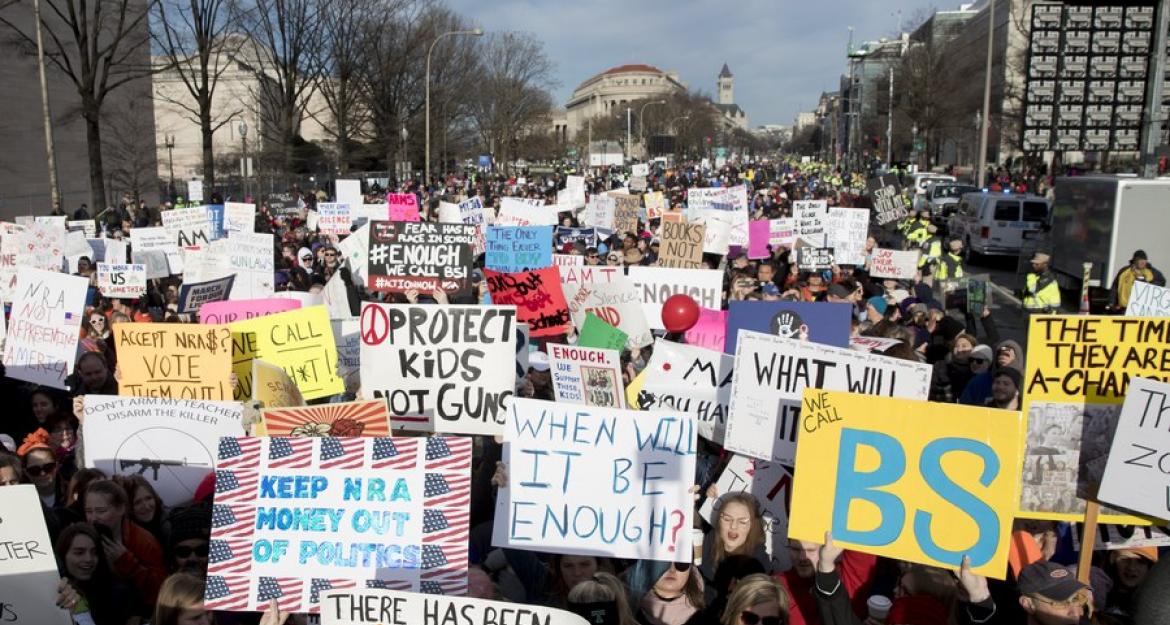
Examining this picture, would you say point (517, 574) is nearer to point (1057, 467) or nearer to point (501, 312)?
point (501, 312)

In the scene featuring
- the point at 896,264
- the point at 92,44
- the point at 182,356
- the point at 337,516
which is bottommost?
the point at 337,516

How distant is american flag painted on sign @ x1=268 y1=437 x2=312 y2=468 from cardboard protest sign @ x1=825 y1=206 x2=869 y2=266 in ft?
36.3

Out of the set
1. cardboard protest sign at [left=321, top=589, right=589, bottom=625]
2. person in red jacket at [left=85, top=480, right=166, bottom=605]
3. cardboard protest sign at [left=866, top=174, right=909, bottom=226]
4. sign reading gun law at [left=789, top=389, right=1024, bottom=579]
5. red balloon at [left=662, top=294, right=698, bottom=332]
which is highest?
cardboard protest sign at [left=866, top=174, right=909, bottom=226]

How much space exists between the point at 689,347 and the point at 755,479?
1.20m

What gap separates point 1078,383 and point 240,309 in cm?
722

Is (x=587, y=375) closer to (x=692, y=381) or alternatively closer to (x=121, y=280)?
(x=692, y=381)

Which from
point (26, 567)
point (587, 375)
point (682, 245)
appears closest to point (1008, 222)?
point (682, 245)

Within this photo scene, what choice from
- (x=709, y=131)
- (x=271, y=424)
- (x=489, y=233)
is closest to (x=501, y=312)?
(x=271, y=424)

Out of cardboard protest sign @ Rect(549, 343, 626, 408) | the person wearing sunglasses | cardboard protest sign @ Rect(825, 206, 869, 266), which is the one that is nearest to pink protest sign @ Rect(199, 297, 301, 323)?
cardboard protest sign @ Rect(549, 343, 626, 408)

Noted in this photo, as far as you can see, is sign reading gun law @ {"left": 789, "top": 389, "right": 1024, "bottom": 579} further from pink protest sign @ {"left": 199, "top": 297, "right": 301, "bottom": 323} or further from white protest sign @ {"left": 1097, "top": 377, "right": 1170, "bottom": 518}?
pink protest sign @ {"left": 199, "top": 297, "right": 301, "bottom": 323}

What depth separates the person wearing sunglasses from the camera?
13.4 ft

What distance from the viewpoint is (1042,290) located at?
41.1ft

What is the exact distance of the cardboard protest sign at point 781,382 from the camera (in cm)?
570

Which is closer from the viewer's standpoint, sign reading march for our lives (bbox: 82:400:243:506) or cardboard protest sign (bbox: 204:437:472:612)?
cardboard protest sign (bbox: 204:437:472:612)
